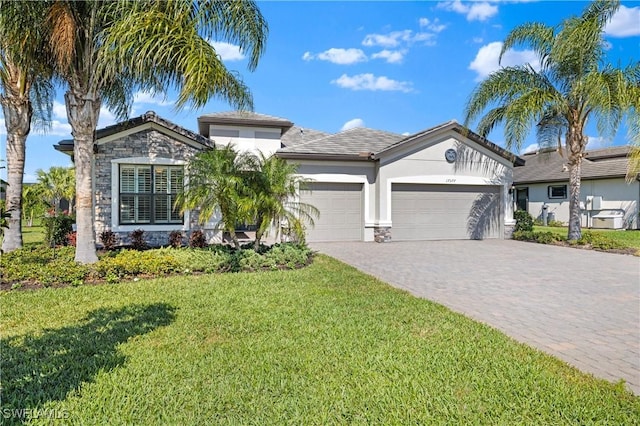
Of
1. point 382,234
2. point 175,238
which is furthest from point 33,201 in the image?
point 382,234

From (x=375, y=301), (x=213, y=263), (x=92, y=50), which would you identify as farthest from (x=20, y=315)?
(x=92, y=50)

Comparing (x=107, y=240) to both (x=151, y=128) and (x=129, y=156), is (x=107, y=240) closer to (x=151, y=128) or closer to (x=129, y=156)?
(x=129, y=156)

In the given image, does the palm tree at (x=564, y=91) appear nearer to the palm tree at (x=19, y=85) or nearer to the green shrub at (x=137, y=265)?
the green shrub at (x=137, y=265)

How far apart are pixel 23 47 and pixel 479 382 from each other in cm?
1056

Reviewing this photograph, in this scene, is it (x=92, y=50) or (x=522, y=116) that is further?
(x=522, y=116)

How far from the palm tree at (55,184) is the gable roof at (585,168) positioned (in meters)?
27.8

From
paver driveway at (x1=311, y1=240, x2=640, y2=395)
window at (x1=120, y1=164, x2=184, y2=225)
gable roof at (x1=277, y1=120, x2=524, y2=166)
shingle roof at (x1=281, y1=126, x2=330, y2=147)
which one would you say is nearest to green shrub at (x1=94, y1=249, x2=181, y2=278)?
window at (x1=120, y1=164, x2=184, y2=225)

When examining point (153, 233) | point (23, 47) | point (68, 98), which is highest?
point (23, 47)

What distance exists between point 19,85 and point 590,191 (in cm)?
2874

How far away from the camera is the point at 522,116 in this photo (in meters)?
13.4

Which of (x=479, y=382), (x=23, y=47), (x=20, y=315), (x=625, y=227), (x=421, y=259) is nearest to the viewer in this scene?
(x=479, y=382)

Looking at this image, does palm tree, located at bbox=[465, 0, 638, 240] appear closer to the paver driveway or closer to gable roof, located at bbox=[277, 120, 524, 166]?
gable roof, located at bbox=[277, 120, 524, 166]

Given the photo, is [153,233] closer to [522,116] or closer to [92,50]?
[92,50]

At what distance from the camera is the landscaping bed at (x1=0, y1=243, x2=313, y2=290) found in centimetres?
757
